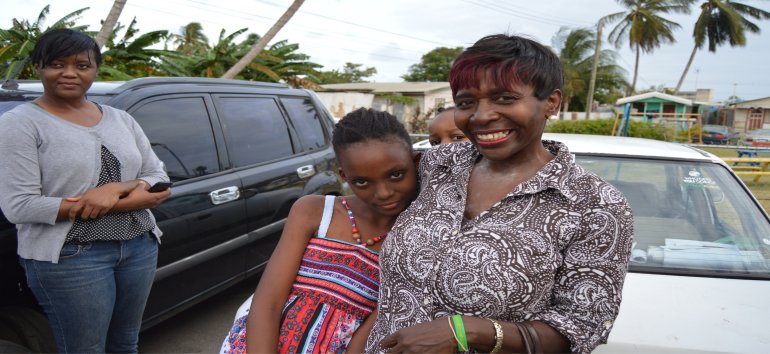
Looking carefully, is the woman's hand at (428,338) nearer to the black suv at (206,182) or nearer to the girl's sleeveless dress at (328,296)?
the girl's sleeveless dress at (328,296)

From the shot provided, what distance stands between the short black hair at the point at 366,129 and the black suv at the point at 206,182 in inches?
67.1

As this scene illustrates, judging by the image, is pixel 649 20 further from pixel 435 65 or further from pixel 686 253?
pixel 686 253

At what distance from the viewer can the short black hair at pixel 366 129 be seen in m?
1.61

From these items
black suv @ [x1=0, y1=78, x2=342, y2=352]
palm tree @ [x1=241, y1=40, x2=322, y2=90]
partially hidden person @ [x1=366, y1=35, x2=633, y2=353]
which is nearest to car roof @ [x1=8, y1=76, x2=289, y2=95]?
black suv @ [x1=0, y1=78, x2=342, y2=352]

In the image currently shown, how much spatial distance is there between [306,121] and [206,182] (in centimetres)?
158

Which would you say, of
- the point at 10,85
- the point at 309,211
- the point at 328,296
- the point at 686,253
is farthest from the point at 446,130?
the point at 10,85

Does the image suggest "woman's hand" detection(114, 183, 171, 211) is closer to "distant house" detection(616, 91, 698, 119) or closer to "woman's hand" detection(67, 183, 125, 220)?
"woman's hand" detection(67, 183, 125, 220)

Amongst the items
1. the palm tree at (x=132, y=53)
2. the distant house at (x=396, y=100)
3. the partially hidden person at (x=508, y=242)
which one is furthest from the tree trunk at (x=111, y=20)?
the distant house at (x=396, y=100)

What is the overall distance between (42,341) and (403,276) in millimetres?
2126

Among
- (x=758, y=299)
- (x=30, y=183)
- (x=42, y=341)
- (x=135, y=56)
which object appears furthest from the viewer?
(x=135, y=56)

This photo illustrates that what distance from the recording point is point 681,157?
3090 millimetres

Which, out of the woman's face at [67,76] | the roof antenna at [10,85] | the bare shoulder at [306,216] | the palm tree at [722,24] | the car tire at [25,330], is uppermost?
the palm tree at [722,24]

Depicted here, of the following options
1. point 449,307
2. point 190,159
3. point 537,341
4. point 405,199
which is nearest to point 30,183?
point 190,159

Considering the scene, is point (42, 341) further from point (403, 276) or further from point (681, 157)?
point (681, 157)
